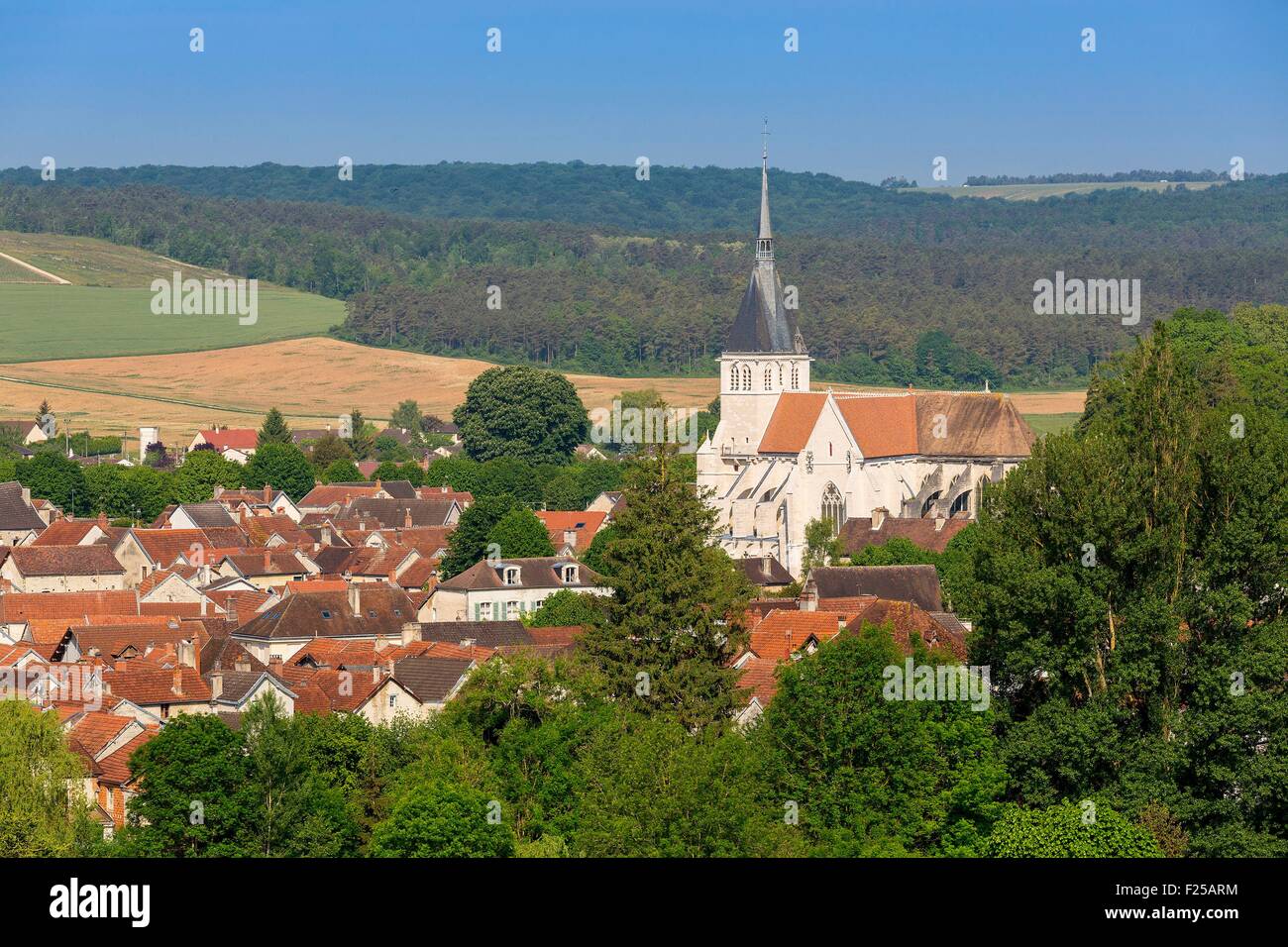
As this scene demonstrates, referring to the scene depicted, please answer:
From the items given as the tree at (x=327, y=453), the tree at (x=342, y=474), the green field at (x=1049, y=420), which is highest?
the green field at (x=1049, y=420)

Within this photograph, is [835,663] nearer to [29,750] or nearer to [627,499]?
[627,499]

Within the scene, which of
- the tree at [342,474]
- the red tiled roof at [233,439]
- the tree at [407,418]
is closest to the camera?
the tree at [342,474]

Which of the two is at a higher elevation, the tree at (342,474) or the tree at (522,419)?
the tree at (522,419)

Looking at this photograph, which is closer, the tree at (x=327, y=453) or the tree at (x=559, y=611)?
the tree at (x=559, y=611)

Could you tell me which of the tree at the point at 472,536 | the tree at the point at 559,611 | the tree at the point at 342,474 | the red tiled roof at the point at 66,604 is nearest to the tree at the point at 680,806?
the tree at the point at 559,611

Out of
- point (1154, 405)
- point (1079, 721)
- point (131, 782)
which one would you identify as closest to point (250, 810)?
point (131, 782)

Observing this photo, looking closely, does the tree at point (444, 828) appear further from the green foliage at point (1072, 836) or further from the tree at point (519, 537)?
the tree at point (519, 537)
